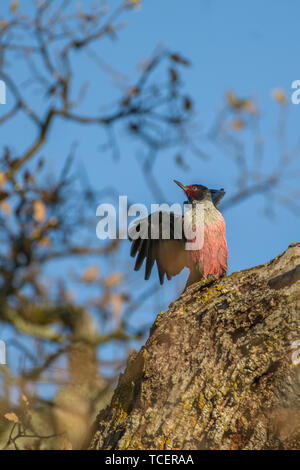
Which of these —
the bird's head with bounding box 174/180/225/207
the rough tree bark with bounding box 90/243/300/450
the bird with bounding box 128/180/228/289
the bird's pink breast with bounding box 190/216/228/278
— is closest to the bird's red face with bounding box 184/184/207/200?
the bird's head with bounding box 174/180/225/207

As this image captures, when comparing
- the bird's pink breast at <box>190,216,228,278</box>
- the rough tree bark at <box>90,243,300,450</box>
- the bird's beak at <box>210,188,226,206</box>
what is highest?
the bird's beak at <box>210,188,226,206</box>

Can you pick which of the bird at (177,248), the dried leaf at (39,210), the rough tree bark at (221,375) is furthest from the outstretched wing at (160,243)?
the rough tree bark at (221,375)

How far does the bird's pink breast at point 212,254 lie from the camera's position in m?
5.49

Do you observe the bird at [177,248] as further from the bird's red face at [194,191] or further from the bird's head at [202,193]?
the bird's red face at [194,191]

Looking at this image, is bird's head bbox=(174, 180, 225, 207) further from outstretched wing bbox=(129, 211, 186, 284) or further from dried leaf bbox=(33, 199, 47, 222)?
dried leaf bbox=(33, 199, 47, 222)

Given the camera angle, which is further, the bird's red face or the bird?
the bird's red face

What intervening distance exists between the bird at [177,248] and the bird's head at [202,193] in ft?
2.11

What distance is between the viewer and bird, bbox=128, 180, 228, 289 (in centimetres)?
551

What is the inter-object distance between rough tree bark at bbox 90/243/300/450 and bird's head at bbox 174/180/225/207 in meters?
3.19

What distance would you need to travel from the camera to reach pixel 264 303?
3109mm

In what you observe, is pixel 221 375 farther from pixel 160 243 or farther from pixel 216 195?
pixel 216 195

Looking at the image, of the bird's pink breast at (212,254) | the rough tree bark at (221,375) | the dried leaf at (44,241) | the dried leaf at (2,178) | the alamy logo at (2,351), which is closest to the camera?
the rough tree bark at (221,375)

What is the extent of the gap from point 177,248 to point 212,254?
1.21ft
